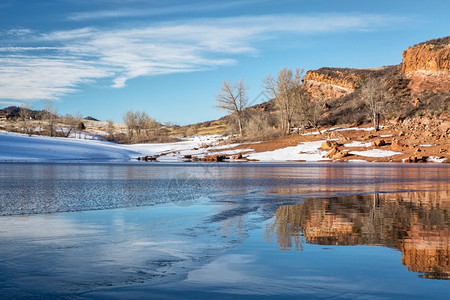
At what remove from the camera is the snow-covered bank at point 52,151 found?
5247cm

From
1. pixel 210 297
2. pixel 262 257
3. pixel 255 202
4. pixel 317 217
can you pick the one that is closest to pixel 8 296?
pixel 210 297

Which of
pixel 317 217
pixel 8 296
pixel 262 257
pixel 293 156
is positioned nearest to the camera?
pixel 8 296

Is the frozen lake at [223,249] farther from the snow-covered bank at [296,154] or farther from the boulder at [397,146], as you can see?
the snow-covered bank at [296,154]

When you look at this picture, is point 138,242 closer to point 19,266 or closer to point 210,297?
point 19,266

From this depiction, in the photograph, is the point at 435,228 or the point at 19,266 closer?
the point at 19,266

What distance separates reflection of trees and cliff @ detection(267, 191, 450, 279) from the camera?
605 cm

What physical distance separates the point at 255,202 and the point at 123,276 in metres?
7.74

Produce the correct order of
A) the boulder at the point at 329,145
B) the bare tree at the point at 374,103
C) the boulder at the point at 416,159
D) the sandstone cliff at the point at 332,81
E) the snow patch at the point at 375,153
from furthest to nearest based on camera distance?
the sandstone cliff at the point at 332,81
the bare tree at the point at 374,103
the boulder at the point at 329,145
the snow patch at the point at 375,153
the boulder at the point at 416,159

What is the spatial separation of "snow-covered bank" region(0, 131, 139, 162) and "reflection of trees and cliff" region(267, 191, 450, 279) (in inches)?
1766

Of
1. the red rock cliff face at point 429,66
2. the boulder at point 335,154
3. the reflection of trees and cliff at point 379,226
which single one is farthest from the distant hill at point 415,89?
the reflection of trees and cliff at point 379,226

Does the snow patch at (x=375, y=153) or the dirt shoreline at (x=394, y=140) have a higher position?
the dirt shoreline at (x=394, y=140)

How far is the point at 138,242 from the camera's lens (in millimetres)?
6898

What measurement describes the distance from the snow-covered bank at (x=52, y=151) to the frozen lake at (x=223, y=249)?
43.9 metres

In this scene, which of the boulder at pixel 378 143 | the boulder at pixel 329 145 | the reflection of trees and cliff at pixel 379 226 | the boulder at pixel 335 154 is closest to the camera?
the reflection of trees and cliff at pixel 379 226
